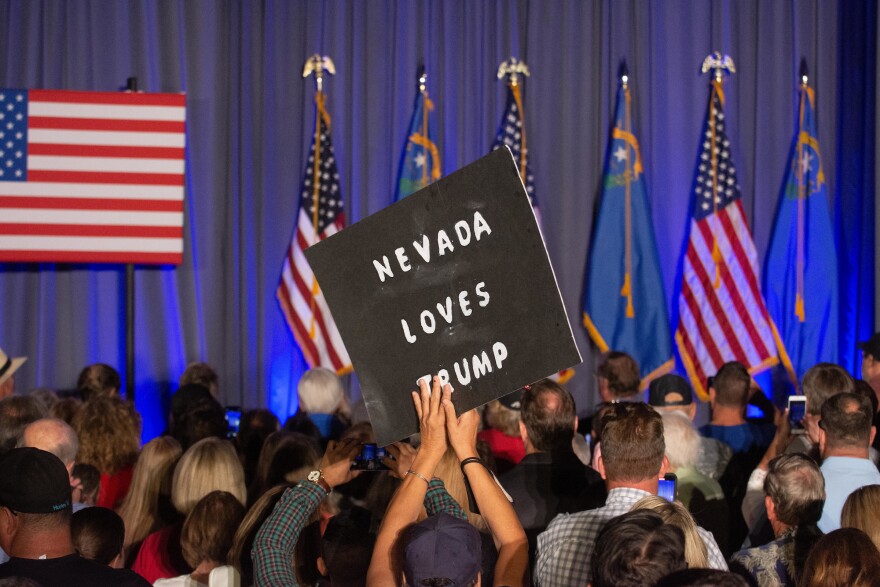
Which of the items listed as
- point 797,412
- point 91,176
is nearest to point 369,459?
point 797,412

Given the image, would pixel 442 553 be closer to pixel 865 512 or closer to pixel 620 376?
pixel 865 512

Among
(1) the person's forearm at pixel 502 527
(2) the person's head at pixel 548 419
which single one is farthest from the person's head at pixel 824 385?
(1) the person's forearm at pixel 502 527

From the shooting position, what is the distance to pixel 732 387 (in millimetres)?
5359

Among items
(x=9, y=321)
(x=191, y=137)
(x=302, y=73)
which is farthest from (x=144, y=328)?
(x=302, y=73)

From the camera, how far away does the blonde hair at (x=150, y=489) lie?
13.9 feet

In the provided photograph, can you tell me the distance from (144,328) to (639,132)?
16.0 feet

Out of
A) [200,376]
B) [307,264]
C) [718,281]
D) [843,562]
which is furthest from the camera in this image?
[718,281]

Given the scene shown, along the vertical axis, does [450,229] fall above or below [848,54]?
below

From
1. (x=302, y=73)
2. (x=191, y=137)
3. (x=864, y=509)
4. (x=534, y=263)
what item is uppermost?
(x=302, y=73)

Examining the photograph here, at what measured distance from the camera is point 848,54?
9.83 metres

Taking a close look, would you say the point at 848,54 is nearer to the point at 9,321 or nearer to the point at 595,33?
the point at 595,33

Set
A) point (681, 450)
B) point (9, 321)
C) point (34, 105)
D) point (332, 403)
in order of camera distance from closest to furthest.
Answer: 1. point (681, 450)
2. point (332, 403)
3. point (34, 105)
4. point (9, 321)

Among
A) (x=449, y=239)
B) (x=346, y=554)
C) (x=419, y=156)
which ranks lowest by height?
(x=346, y=554)

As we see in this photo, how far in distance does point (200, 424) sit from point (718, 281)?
5.56 meters
